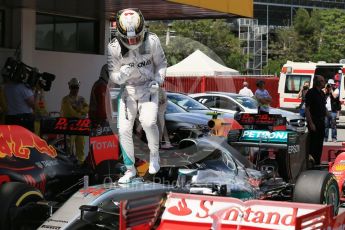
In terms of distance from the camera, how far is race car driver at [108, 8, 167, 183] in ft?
20.1

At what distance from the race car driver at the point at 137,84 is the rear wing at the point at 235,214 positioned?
3.99 ft

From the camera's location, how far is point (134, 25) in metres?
5.96

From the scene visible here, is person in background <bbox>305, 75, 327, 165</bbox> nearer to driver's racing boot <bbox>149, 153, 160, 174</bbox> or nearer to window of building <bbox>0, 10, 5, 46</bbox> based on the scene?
driver's racing boot <bbox>149, 153, 160, 174</bbox>

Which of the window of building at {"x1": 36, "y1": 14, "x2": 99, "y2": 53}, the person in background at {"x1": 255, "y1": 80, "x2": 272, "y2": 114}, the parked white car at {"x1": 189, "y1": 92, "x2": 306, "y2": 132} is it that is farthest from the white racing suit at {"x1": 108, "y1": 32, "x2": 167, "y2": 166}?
the parked white car at {"x1": 189, "y1": 92, "x2": 306, "y2": 132}

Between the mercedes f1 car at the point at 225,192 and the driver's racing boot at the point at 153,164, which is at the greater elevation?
the driver's racing boot at the point at 153,164

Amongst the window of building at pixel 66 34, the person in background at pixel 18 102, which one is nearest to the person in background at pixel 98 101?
the person in background at pixel 18 102

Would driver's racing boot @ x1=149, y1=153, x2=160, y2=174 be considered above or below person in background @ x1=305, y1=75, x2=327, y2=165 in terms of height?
below

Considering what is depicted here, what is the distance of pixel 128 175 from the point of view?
602cm

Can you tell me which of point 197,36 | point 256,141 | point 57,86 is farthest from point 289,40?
point 256,141

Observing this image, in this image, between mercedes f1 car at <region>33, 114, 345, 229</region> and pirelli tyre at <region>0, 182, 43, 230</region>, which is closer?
mercedes f1 car at <region>33, 114, 345, 229</region>

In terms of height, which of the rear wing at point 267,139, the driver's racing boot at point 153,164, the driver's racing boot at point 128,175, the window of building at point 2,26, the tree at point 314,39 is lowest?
the driver's racing boot at point 128,175

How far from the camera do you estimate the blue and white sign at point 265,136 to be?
7.70 metres

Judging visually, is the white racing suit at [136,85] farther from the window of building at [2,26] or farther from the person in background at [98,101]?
the window of building at [2,26]

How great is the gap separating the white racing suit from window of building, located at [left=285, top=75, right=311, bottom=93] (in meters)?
21.2
